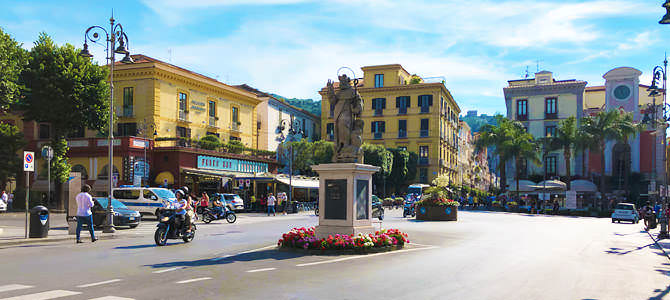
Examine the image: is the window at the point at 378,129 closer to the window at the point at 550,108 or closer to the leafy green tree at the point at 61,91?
the window at the point at 550,108

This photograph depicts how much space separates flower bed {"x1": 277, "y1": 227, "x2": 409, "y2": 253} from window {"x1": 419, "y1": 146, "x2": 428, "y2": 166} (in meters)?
58.5

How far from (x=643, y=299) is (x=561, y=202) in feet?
188

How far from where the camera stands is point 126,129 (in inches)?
1773

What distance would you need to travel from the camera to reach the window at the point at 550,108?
68188mm

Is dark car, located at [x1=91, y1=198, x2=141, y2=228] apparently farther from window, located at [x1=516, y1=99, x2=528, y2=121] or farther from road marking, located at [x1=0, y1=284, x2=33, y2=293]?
window, located at [x1=516, y1=99, x2=528, y2=121]

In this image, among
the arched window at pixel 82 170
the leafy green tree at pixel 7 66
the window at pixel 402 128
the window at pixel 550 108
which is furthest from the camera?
the window at pixel 402 128

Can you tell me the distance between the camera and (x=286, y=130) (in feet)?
220

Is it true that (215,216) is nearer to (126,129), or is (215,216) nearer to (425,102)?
(126,129)

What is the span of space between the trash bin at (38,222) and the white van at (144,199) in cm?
1194

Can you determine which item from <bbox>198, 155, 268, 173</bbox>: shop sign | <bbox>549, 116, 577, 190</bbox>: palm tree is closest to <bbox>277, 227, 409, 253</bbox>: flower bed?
<bbox>198, 155, 268, 173</bbox>: shop sign

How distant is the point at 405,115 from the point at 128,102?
38.6 metres

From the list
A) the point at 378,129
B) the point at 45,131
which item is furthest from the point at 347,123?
the point at 378,129

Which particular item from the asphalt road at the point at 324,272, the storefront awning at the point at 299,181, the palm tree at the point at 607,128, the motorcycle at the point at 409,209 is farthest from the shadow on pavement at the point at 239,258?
the palm tree at the point at 607,128

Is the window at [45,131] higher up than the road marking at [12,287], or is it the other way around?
the window at [45,131]
